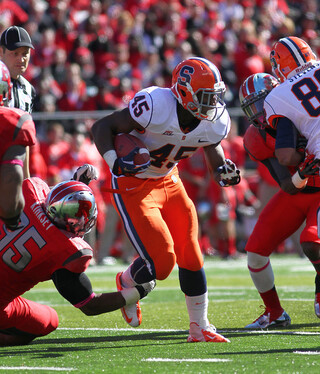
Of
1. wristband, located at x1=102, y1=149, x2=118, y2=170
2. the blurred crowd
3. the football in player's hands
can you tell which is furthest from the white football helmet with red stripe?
the blurred crowd

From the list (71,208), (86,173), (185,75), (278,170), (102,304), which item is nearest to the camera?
(71,208)

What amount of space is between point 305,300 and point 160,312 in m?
1.25

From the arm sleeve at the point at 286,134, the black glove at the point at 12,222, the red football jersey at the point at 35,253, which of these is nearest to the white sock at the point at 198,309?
the red football jersey at the point at 35,253

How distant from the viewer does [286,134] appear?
169 inches

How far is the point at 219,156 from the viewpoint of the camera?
4672 mm

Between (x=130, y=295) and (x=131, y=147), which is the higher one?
(x=131, y=147)

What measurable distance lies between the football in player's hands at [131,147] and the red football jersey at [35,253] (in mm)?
570

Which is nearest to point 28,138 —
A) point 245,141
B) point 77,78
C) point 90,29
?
point 245,141

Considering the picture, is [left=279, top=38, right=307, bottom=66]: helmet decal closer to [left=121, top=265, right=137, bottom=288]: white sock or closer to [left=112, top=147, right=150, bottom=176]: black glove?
[left=112, top=147, right=150, bottom=176]: black glove

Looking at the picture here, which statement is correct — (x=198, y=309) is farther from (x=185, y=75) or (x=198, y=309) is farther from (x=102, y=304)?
(x=185, y=75)

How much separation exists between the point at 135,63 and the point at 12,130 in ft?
29.3

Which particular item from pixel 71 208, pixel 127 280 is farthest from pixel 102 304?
pixel 71 208

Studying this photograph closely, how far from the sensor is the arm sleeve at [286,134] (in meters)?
4.28

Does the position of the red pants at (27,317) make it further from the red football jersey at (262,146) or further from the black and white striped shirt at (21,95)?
the red football jersey at (262,146)
